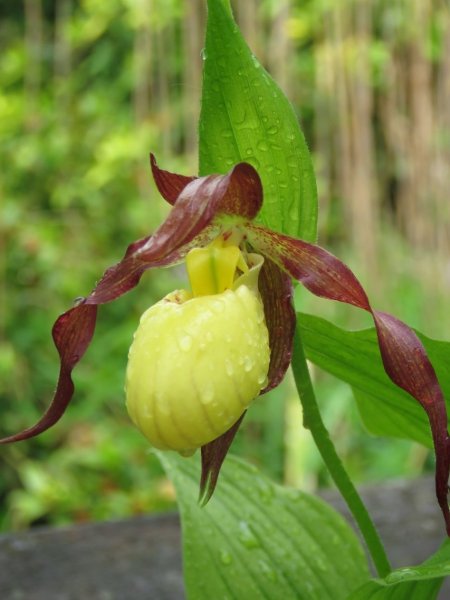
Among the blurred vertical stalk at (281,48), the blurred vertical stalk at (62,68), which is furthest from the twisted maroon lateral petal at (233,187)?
the blurred vertical stalk at (62,68)

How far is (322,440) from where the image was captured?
23.3 inches

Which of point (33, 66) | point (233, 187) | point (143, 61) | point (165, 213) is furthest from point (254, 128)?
point (33, 66)

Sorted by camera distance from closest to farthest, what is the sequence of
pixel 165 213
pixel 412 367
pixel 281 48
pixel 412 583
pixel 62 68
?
1. pixel 412 367
2. pixel 412 583
3. pixel 281 48
4. pixel 165 213
5. pixel 62 68

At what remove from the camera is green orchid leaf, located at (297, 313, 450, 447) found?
57 cm

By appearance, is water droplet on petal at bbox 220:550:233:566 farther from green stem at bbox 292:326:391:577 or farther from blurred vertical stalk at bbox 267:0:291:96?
blurred vertical stalk at bbox 267:0:291:96

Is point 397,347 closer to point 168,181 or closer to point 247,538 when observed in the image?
point 168,181

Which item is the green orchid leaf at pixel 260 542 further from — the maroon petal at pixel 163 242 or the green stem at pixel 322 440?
the maroon petal at pixel 163 242

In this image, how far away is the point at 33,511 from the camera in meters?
1.85

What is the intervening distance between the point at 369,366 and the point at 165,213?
76.6 inches

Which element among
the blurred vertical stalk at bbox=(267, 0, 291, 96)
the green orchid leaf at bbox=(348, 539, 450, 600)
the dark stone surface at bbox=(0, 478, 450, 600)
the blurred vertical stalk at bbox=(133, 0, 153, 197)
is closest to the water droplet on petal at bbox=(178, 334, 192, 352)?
the green orchid leaf at bbox=(348, 539, 450, 600)

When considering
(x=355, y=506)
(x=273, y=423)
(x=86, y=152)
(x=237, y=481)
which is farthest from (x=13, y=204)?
(x=355, y=506)

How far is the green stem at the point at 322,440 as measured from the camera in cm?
59

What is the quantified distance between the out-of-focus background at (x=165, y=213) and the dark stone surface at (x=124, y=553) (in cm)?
52

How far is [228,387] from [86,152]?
258cm
